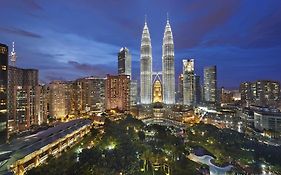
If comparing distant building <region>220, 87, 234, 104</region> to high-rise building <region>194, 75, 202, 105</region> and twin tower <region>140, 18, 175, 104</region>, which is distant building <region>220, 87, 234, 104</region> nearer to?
high-rise building <region>194, 75, 202, 105</region>

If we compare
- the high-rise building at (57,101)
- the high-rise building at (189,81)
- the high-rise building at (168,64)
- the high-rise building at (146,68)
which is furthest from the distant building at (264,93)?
the high-rise building at (57,101)

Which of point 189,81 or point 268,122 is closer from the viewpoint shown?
point 268,122

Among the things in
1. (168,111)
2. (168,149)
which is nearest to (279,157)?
(168,149)

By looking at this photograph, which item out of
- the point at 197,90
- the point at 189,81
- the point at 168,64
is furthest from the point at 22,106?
the point at 197,90

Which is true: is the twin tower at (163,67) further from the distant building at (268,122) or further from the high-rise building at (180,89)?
the distant building at (268,122)

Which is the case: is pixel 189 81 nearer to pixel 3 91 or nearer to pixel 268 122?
pixel 268 122

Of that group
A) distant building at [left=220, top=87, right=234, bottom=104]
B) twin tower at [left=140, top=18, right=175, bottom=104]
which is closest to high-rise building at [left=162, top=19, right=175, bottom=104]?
twin tower at [left=140, top=18, right=175, bottom=104]
